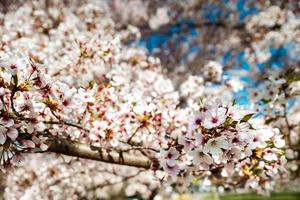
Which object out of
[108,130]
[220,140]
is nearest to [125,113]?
[108,130]

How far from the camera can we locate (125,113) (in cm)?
352

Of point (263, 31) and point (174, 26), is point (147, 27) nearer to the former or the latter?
point (174, 26)

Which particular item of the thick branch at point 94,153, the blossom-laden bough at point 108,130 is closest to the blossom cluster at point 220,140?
the blossom-laden bough at point 108,130

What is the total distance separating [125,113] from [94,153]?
454mm

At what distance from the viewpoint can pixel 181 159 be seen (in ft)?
10.7

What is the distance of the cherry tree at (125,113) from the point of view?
261 centimetres

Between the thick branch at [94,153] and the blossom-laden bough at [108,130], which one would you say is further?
the thick branch at [94,153]

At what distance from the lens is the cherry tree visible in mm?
2605

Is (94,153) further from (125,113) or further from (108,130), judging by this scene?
(125,113)

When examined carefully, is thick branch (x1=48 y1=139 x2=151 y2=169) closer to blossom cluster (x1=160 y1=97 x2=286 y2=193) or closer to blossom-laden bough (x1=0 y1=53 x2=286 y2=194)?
blossom-laden bough (x1=0 y1=53 x2=286 y2=194)

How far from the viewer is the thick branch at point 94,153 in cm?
307

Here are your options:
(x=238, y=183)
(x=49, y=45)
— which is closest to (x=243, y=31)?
(x=49, y=45)

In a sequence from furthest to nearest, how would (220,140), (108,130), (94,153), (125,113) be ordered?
1. (125,113)
2. (108,130)
3. (94,153)
4. (220,140)

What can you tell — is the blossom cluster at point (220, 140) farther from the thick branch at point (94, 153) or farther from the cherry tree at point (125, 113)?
the thick branch at point (94, 153)
